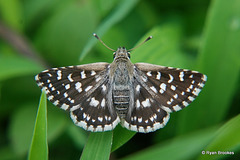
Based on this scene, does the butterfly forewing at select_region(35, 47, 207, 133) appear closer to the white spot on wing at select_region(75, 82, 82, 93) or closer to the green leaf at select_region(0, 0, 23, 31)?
the white spot on wing at select_region(75, 82, 82, 93)

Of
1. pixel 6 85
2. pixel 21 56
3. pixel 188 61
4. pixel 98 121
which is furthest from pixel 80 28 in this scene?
pixel 98 121

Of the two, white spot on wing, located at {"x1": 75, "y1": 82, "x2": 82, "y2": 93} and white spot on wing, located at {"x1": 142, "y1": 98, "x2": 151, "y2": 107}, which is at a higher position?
white spot on wing, located at {"x1": 75, "y1": 82, "x2": 82, "y2": 93}

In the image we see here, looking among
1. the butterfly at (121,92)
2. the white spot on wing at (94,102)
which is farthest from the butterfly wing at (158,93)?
the white spot on wing at (94,102)

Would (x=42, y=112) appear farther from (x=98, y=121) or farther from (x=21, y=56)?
(x=21, y=56)

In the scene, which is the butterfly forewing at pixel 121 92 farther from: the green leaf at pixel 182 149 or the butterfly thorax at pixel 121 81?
the green leaf at pixel 182 149

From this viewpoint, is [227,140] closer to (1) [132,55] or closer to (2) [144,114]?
(2) [144,114]

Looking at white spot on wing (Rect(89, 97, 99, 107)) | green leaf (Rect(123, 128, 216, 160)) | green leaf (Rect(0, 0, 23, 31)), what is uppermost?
green leaf (Rect(0, 0, 23, 31))

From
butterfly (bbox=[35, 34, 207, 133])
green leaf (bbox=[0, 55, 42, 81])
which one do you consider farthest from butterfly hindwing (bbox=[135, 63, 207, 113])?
green leaf (bbox=[0, 55, 42, 81])

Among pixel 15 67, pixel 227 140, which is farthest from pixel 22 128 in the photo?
pixel 227 140
